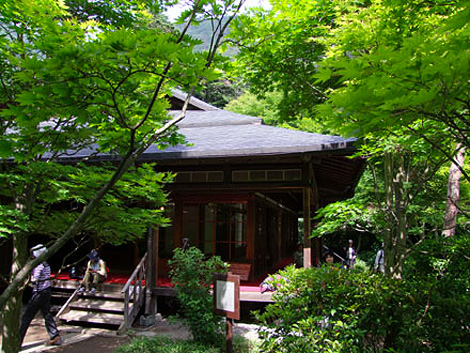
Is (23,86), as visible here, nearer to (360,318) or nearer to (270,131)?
(360,318)

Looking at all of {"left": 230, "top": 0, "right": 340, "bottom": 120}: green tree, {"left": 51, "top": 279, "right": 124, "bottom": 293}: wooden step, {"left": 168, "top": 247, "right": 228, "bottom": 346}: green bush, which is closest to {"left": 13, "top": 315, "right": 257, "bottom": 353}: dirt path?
{"left": 168, "top": 247, "right": 228, "bottom": 346}: green bush

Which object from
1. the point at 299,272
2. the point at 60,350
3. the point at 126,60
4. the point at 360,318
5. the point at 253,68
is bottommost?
the point at 60,350

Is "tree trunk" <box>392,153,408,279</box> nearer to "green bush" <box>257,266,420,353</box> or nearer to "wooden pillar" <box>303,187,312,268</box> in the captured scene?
"wooden pillar" <box>303,187,312,268</box>

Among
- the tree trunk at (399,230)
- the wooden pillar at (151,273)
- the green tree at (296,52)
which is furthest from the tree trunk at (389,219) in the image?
the wooden pillar at (151,273)

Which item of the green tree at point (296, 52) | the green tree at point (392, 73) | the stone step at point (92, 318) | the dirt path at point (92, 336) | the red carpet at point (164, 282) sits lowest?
the dirt path at point (92, 336)

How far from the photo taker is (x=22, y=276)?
2.88 metres

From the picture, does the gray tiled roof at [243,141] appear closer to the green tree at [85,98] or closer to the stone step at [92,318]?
the green tree at [85,98]

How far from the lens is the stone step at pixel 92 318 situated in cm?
783

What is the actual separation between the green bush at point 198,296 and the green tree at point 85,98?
1.42 metres

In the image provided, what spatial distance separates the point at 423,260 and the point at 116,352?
523 cm

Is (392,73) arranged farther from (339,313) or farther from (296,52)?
(296,52)

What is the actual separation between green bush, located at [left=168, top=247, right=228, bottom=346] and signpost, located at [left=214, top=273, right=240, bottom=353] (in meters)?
0.47

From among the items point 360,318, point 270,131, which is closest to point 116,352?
point 360,318

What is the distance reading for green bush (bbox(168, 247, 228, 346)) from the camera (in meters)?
5.84
